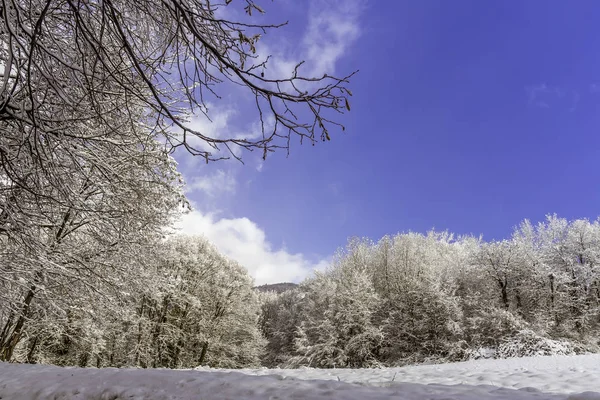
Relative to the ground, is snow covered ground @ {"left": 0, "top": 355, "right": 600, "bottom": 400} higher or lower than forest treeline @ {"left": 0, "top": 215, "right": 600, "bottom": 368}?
lower

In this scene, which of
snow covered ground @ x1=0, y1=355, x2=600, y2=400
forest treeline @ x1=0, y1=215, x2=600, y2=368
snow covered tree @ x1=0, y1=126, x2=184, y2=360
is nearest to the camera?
snow covered ground @ x1=0, y1=355, x2=600, y2=400

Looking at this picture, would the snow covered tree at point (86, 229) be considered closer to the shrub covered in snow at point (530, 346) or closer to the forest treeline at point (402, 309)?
the forest treeline at point (402, 309)

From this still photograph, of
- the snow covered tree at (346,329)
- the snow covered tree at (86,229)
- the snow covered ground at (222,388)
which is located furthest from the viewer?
the snow covered tree at (346,329)

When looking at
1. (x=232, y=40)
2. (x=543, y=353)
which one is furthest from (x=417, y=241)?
(x=232, y=40)

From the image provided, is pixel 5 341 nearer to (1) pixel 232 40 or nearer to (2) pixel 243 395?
(2) pixel 243 395

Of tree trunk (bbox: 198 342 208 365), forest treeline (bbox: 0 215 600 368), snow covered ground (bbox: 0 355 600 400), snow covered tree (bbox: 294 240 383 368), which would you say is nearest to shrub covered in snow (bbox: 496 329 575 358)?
forest treeline (bbox: 0 215 600 368)

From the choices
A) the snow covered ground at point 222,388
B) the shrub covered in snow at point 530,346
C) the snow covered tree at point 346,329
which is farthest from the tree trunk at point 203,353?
the snow covered ground at point 222,388

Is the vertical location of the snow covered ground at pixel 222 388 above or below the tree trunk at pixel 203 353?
below

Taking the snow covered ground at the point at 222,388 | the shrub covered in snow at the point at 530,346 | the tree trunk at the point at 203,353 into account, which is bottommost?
the snow covered ground at the point at 222,388

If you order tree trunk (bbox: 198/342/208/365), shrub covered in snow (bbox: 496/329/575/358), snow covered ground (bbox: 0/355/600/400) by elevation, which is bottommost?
snow covered ground (bbox: 0/355/600/400)

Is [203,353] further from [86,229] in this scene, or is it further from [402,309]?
[86,229]

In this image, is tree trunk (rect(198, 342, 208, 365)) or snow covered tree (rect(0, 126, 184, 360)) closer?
snow covered tree (rect(0, 126, 184, 360))

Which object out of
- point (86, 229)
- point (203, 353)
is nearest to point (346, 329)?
point (203, 353)

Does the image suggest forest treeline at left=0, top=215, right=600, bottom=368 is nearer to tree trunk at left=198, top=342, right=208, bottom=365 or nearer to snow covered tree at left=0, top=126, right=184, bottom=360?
tree trunk at left=198, top=342, right=208, bottom=365
